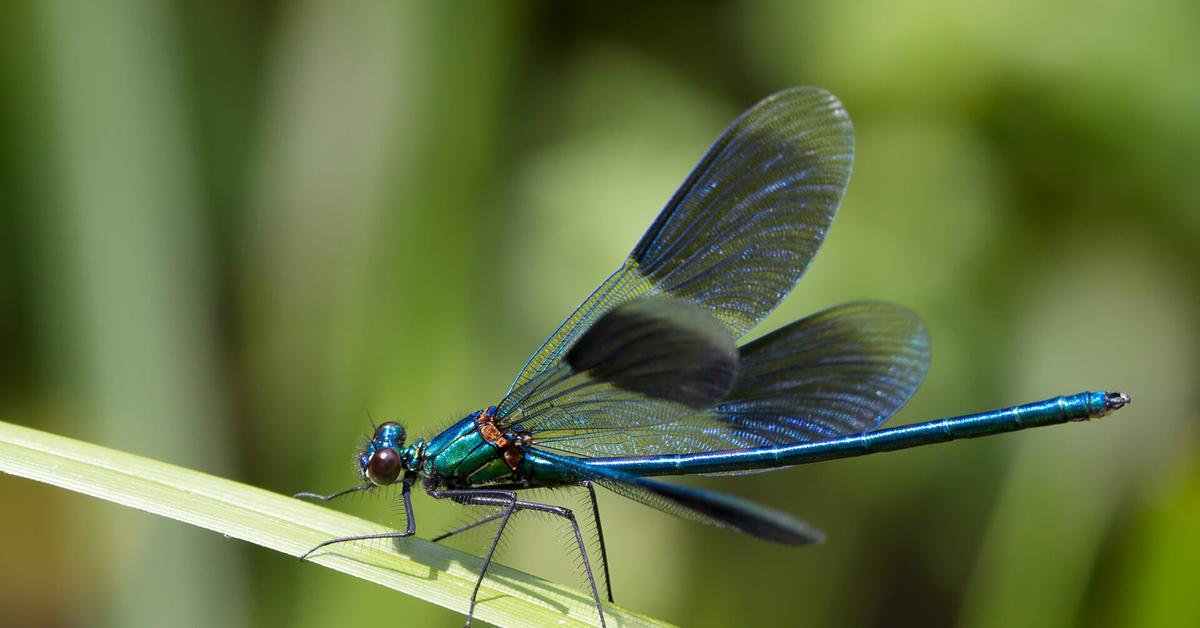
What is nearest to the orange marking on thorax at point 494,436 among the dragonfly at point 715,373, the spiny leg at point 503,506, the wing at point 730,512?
the dragonfly at point 715,373

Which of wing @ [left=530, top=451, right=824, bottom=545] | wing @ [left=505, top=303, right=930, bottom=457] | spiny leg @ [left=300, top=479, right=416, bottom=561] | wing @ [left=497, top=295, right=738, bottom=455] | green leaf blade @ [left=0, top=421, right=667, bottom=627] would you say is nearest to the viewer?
green leaf blade @ [left=0, top=421, right=667, bottom=627]

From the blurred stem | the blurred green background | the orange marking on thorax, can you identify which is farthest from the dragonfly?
the blurred stem

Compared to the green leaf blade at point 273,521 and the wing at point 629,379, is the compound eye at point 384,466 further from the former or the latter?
the green leaf blade at point 273,521

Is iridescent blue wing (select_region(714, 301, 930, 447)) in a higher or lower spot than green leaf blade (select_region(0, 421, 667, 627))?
higher

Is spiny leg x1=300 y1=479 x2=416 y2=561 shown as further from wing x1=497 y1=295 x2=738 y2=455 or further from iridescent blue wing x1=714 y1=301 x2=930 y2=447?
iridescent blue wing x1=714 y1=301 x2=930 y2=447

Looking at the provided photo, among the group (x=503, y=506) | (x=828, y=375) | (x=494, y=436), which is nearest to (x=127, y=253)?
(x=494, y=436)

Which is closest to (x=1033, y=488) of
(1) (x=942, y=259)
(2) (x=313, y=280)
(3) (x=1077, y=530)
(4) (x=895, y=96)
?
(3) (x=1077, y=530)

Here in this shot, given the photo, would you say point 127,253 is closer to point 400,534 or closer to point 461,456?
point 461,456
